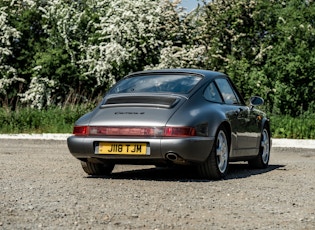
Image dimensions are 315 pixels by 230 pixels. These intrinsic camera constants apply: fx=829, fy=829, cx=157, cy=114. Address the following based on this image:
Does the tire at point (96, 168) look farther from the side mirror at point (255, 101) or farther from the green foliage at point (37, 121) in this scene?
the green foliage at point (37, 121)

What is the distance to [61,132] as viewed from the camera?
24422 millimetres

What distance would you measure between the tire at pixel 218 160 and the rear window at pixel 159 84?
0.74 m

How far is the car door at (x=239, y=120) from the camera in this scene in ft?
37.0

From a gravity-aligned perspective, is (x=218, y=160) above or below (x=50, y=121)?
above

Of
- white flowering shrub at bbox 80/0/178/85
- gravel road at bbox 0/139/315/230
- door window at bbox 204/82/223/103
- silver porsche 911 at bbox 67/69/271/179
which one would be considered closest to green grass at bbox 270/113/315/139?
gravel road at bbox 0/139/315/230

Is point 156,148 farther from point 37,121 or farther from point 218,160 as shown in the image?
point 37,121

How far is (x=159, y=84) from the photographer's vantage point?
430 inches

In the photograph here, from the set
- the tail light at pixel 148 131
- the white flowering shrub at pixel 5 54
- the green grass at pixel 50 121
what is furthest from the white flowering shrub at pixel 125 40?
the tail light at pixel 148 131

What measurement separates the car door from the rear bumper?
3.53ft

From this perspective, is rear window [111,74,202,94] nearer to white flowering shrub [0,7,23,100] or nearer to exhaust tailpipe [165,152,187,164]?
exhaust tailpipe [165,152,187,164]

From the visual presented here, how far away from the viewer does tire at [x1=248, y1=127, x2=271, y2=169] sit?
41.3 feet

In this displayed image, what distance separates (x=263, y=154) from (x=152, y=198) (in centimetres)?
462

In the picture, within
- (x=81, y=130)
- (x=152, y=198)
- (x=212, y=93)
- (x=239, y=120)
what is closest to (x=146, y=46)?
(x=239, y=120)

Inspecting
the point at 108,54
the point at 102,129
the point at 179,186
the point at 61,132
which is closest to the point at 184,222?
the point at 179,186
